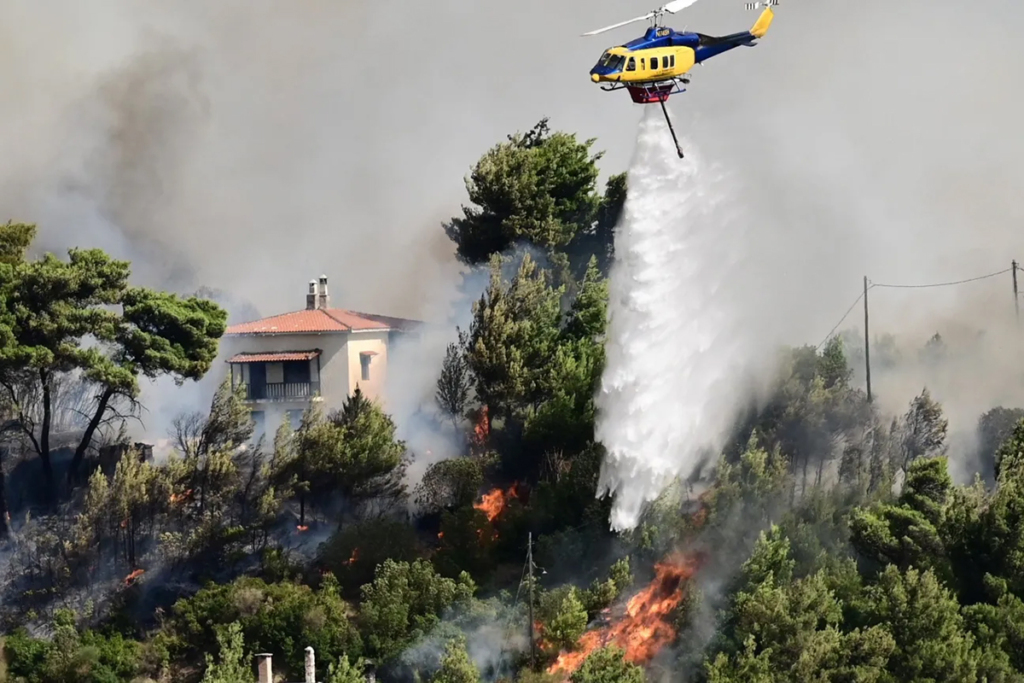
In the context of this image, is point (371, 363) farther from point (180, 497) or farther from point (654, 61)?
point (654, 61)

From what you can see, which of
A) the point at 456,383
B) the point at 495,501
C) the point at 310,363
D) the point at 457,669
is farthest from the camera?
the point at 310,363

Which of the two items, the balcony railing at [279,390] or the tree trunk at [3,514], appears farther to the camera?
the balcony railing at [279,390]

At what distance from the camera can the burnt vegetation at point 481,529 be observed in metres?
35.5

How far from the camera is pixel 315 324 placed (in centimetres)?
5041

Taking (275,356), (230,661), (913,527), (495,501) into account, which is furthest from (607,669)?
(275,356)

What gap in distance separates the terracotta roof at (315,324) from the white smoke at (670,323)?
10.6 m

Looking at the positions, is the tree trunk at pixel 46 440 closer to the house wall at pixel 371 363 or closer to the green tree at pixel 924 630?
the house wall at pixel 371 363

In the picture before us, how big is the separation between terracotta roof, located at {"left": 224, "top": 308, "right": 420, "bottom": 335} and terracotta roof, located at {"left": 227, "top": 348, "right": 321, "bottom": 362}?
0.56 m

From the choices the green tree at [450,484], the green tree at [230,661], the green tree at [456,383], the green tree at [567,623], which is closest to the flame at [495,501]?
the green tree at [450,484]

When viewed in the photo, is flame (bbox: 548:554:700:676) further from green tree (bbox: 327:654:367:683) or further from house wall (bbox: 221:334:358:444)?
house wall (bbox: 221:334:358:444)

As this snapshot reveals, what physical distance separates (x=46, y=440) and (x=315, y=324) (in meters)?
9.64

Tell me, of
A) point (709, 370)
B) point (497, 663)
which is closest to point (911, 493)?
point (709, 370)

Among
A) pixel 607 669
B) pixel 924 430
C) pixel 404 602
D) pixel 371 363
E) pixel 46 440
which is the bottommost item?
pixel 607 669

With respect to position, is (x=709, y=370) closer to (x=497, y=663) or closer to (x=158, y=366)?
(x=497, y=663)
